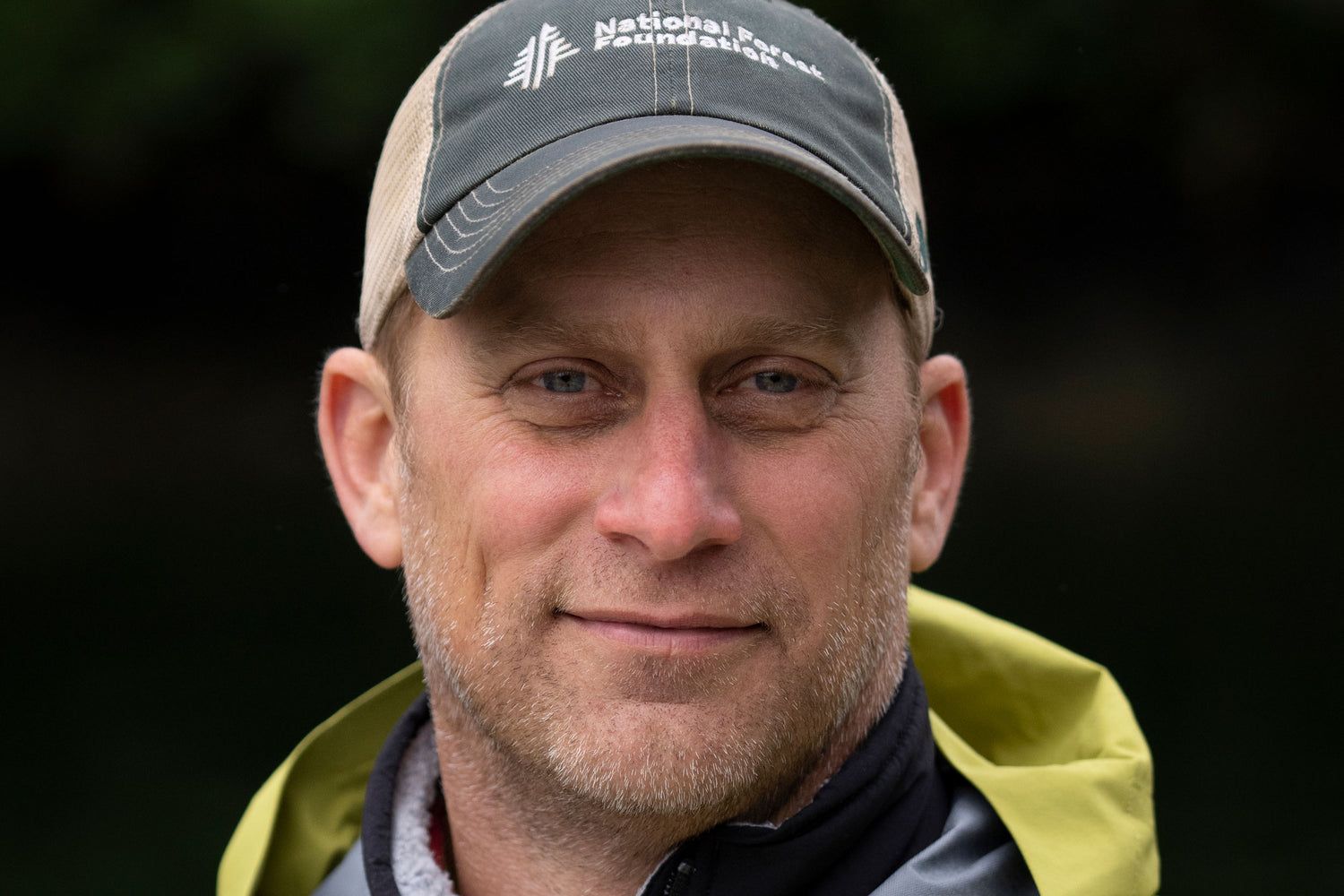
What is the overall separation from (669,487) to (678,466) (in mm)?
25

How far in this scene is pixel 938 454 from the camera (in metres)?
1.72

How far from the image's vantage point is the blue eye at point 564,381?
1418 millimetres

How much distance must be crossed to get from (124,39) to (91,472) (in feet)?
8.61

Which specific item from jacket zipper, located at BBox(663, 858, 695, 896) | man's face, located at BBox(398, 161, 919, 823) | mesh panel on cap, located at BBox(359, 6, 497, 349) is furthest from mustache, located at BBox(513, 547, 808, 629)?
mesh panel on cap, located at BBox(359, 6, 497, 349)

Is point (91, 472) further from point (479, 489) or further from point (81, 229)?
point (479, 489)

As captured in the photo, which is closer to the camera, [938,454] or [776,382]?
[776,382]

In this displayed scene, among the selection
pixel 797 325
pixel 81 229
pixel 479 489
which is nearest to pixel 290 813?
pixel 479 489

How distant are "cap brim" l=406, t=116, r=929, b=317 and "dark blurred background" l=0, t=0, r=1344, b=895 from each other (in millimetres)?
3859

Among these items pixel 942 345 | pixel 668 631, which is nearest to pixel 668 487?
pixel 668 631

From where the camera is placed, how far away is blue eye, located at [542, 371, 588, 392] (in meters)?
1.42

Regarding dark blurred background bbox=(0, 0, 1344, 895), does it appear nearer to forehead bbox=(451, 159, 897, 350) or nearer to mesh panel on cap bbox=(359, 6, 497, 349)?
mesh panel on cap bbox=(359, 6, 497, 349)

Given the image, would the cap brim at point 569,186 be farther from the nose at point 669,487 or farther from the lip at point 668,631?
the lip at point 668,631

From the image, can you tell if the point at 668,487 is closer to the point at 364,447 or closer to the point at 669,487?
the point at 669,487

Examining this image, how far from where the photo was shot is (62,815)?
5.12 m
